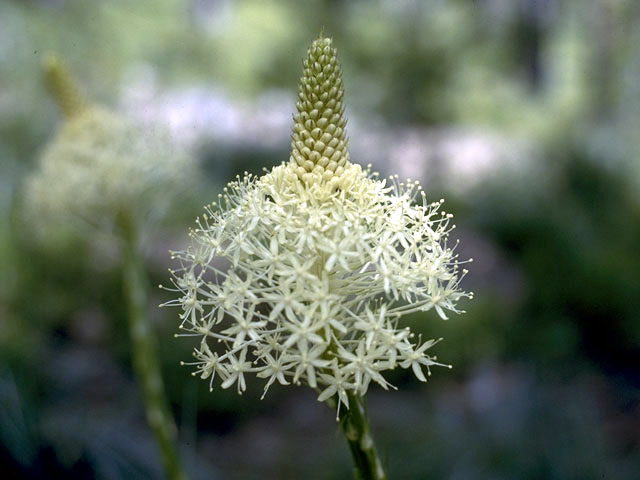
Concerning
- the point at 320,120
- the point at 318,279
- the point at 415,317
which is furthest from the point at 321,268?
the point at 415,317

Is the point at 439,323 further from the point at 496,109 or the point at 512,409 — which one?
the point at 496,109

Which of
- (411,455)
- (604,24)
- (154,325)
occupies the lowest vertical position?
(411,455)

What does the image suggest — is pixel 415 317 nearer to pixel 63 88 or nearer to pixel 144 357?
pixel 144 357

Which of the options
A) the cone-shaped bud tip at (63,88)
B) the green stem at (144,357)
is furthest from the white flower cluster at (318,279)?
the cone-shaped bud tip at (63,88)

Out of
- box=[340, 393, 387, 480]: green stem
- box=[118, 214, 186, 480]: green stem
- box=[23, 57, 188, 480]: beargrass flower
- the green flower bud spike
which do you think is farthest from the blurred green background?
the green flower bud spike

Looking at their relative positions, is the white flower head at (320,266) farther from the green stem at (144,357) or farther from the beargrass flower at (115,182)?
the beargrass flower at (115,182)

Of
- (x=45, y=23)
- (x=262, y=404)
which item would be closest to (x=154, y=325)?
(x=262, y=404)

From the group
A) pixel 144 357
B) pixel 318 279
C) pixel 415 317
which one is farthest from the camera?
pixel 415 317
